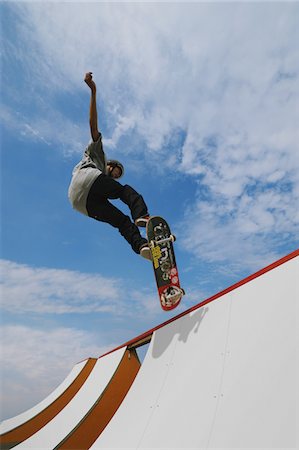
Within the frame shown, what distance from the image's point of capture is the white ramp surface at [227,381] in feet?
6.71

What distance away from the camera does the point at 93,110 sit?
159 inches

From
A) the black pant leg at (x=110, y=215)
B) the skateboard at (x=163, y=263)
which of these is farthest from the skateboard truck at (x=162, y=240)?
the black pant leg at (x=110, y=215)

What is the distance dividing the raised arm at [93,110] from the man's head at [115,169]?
53 cm

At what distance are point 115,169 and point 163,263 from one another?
5.97 ft

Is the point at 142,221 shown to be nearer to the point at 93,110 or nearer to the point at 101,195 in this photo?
the point at 101,195

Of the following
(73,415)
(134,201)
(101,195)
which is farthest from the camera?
(73,415)

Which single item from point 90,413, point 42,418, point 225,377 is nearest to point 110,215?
point 225,377

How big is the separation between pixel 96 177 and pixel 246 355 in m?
2.95

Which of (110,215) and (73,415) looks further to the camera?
(73,415)

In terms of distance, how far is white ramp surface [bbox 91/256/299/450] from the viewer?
204 cm

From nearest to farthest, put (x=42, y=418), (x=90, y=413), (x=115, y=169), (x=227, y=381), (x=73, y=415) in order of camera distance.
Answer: (x=227, y=381) < (x=115, y=169) < (x=90, y=413) < (x=73, y=415) < (x=42, y=418)

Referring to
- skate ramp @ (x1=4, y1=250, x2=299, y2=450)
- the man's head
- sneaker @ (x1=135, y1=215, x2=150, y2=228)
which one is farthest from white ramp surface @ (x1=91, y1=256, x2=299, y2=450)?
the man's head

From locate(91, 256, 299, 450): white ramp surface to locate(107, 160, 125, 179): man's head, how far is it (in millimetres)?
2515

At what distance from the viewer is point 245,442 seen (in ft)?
6.53
